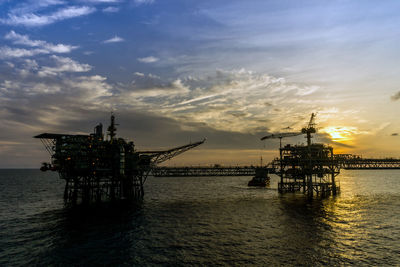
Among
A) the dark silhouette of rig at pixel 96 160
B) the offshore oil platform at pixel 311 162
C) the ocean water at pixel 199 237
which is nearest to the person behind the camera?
the ocean water at pixel 199 237

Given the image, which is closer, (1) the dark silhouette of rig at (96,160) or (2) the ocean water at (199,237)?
(2) the ocean water at (199,237)

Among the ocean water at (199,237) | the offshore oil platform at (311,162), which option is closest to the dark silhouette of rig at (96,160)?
the ocean water at (199,237)

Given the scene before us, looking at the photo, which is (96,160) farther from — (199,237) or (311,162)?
(311,162)

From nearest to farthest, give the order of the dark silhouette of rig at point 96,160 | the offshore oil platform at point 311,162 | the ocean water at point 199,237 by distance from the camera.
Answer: the ocean water at point 199,237 < the dark silhouette of rig at point 96,160 < the offshore oil platform at point 311,162

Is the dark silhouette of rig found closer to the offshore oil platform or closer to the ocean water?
the ocean water

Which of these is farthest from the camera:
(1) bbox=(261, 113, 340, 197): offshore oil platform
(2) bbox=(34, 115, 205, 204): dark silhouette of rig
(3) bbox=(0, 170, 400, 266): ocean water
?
(1) bbox=(261, 113, 340, 197): offshore oil platform

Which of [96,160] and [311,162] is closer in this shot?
[96,160]

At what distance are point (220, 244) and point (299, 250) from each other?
374 inches

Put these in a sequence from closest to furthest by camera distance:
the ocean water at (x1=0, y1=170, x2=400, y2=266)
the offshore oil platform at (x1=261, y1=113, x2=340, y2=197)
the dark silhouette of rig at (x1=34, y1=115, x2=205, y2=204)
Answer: the ocean water at (x1=0, y1=170, x2=400, y2=266) < the dark silhouette of rig at (x1=34, y1=115, x2=205, y2=204) < the offshore oil platform at (x1=261, y1=113, x2=340, y2=197)

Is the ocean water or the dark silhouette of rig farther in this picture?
the dark silhouette of rig

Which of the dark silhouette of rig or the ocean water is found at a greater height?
the dark silhouette of rig

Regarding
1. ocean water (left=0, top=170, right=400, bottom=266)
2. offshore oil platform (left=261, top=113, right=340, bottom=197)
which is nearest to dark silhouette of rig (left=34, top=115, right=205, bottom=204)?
ocean water (left=0, top=170, right=400, bottom=266)

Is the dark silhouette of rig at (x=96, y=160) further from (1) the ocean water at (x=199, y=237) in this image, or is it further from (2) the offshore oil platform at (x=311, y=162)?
(2) the offshore oil platform at (x=311, y=162)

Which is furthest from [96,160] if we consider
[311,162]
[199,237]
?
[311,162]
